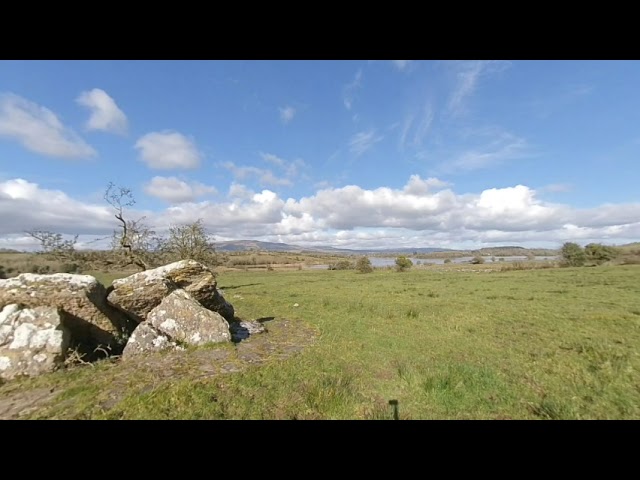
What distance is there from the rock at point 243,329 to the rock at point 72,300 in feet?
11.9

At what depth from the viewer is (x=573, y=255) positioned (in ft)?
179

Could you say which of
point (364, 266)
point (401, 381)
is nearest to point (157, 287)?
point (401, 381)

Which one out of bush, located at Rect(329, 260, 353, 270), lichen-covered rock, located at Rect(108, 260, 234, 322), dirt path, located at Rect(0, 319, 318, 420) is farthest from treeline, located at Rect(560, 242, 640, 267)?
lichen-covered rock, located at Rect(108, 260, 234, 322)

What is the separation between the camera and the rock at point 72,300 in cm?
771

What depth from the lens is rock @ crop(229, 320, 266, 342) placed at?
10.4 m


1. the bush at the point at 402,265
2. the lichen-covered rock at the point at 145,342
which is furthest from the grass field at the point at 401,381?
the bush at the point at 402,265

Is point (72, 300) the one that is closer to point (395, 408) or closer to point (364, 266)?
point (395, 408)

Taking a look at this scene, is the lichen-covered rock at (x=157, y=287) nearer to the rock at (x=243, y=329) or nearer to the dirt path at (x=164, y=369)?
the rock at (x=243, y=329)
